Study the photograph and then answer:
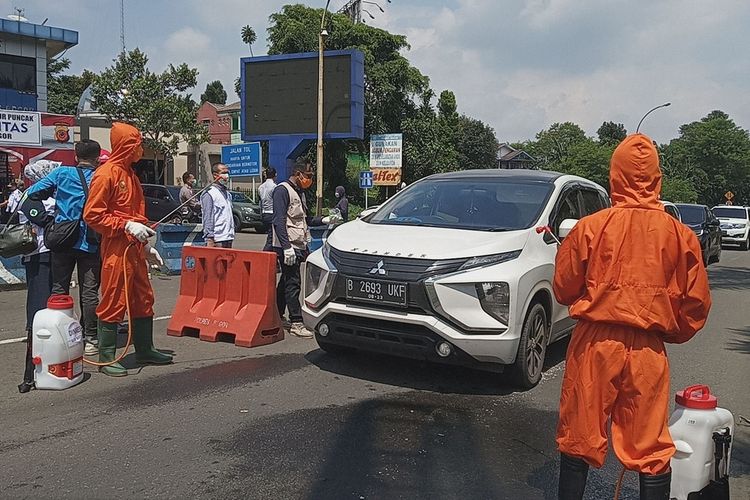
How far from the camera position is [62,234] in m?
5.84

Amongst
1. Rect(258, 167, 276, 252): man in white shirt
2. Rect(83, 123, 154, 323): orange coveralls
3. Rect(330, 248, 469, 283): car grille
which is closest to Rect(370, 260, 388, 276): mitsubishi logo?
Rect(330, 248, 469, 283): car grille

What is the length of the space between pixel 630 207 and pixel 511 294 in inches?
87.3

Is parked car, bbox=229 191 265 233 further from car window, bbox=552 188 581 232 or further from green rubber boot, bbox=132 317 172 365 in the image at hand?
car window, bbox=552 188 581 232

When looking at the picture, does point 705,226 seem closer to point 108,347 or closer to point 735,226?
point 735,226

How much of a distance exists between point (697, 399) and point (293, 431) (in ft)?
8.32

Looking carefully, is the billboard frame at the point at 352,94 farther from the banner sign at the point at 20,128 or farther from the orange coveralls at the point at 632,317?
the orange coveralls at the point at 632,317

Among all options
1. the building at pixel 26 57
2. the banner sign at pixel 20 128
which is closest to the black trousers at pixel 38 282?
the banner sign at pixel 20 128

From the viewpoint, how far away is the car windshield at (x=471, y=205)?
6.05 metres

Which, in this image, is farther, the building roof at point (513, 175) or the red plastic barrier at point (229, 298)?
the red plastic barrier at point (229, 298)

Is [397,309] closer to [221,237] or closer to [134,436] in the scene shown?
[134,436]

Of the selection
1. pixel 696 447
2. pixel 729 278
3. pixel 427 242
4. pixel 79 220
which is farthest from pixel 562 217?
pixel 729 278

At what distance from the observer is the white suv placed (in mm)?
5125

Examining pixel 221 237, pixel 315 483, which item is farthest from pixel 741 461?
pixel 221 237

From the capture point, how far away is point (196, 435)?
4469 millimetres
